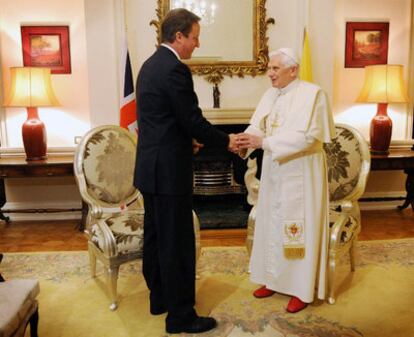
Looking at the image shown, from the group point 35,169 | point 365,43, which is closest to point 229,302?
point 35,169

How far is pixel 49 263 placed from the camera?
3.27 m

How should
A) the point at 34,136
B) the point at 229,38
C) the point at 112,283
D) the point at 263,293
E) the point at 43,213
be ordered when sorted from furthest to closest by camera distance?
the point at 43,213 < the point at 229,38 < the point at 34,136 < the point at 263,293 < the point at 112,283

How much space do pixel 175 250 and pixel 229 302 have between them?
26.0 inches

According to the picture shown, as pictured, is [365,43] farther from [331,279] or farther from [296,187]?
[331,279]

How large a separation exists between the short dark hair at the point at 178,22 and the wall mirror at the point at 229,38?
2239 mm

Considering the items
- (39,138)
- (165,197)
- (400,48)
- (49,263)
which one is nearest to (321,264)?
(165,197)

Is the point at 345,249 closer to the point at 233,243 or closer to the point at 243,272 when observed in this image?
the point at 243,272

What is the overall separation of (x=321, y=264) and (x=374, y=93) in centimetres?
234

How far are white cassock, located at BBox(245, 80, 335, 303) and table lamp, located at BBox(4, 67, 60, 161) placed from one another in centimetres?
232

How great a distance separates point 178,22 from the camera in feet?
6.79

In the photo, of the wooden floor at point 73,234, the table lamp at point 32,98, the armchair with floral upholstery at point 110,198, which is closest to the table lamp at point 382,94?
the wooden floor at point 73,234

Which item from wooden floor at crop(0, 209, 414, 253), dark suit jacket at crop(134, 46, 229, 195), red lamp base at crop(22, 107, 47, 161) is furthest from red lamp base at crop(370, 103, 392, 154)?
red lamp base at crop(22, 107, 47, 161)

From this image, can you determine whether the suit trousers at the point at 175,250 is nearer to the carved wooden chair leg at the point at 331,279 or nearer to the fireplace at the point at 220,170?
the carved wooden chair leg at the point at 331,279

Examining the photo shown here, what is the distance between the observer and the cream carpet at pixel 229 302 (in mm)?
2303
